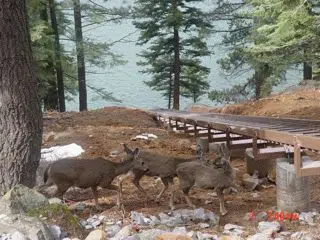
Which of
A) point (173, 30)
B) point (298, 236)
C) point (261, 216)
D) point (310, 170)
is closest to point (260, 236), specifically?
point (298, 236)

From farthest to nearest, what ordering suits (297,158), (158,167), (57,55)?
(57,55) → (158,167) → (297,158)

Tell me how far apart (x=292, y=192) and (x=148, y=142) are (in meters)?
5.88

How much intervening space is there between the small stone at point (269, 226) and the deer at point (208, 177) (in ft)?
2.46

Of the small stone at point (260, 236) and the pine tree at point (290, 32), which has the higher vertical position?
the pine tree at point (290, 32)

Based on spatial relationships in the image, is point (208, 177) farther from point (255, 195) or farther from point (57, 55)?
point (57, 55)

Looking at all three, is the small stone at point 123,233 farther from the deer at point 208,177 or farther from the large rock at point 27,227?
the deer at point 208,177

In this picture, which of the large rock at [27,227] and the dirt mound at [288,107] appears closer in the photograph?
the large rock at [27,227]

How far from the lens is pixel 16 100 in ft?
20.1

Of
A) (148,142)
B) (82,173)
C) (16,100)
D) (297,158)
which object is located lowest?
(148,142)

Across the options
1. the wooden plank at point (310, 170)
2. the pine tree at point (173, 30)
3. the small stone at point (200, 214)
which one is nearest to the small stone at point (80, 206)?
the small stone at point (200, 214)

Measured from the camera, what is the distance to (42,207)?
524cm

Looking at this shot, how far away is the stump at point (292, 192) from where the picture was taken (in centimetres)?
649

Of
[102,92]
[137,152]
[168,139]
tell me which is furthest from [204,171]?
[102,92]

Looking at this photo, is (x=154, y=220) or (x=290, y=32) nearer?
(x=154, y=220)
